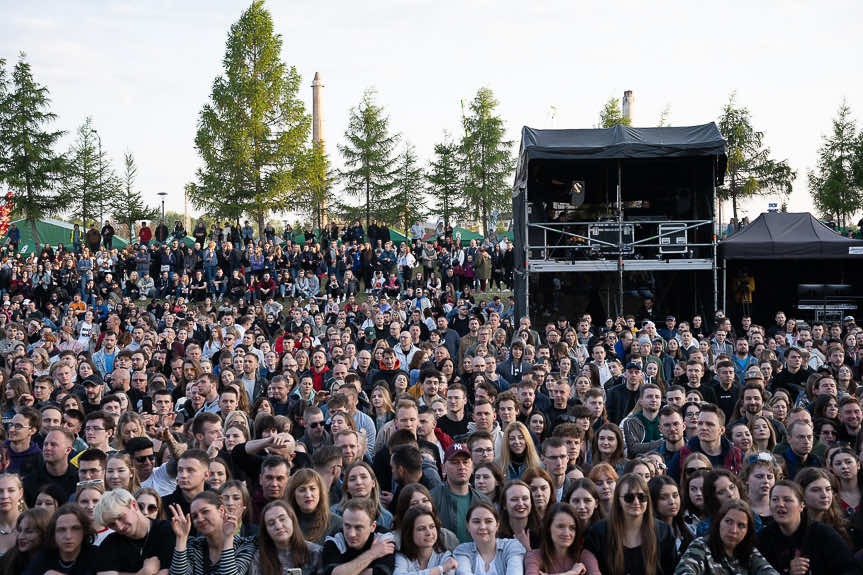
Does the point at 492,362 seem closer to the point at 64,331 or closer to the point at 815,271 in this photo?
the point at 64,331

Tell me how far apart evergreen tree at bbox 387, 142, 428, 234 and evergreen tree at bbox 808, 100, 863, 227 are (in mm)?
17944

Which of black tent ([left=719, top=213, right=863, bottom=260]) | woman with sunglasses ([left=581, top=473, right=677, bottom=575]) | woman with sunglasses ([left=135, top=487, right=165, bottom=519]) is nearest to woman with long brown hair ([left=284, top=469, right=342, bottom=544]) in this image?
woman with sunglasses ([left=135, top=487, right=165, bottom=519])

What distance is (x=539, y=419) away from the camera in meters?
7.54

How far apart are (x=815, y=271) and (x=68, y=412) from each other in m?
17.7

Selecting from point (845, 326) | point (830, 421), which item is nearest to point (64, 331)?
point (830, 421)

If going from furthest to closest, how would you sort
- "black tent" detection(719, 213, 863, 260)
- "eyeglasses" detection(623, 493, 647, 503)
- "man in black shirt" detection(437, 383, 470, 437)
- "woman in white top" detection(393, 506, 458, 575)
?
"black tent" detection(719, 213, 863, 260)
"man in black shirt" detection(437, 383, 470, 437)
"eyeglasses" detection(623, 493, 647, 503)
"woman in white top" detection(393, 506, 458, 575)

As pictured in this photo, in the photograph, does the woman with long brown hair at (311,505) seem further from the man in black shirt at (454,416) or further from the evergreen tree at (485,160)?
the evergreen tree at (485,160)

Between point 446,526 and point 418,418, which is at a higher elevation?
point 418,418

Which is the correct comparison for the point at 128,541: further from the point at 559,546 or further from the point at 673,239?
the point at 673,239

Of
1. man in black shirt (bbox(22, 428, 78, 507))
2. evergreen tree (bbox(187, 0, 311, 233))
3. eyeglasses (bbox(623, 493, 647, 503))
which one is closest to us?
eyeglasses (bbox(623, 493, 647, 503))

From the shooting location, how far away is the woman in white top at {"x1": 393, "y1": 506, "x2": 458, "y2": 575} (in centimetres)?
472

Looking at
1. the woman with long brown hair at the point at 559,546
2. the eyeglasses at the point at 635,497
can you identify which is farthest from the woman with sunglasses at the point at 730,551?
the woman with long brown hair at the point at 559,546

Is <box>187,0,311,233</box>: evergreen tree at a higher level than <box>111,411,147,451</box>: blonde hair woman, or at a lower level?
higher

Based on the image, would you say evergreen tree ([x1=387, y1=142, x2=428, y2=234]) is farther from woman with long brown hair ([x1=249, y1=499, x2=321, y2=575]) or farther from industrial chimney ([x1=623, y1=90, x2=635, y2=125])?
woman with long brown hair ([x1=249, y1=499, x2=321, y2=575])
